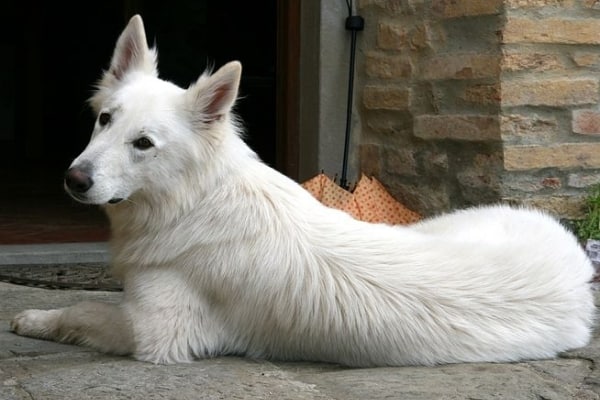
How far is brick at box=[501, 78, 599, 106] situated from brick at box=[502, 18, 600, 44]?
20 centimetres

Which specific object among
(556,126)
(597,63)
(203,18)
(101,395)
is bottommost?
(101,395)

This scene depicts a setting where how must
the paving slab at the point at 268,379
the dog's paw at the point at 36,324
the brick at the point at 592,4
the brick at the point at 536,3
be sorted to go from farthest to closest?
the brick at the point at 592,4
the brick at the point at 536,3
the dog's paw at the point at 36,324
the paving slab at the point at 268,379

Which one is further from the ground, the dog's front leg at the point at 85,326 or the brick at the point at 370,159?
→ the brick at the point at 370,159

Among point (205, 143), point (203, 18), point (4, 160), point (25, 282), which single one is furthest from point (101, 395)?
point (203, 18)

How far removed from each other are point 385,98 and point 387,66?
180mm

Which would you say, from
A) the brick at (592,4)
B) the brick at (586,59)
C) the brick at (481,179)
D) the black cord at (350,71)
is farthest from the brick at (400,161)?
the brick at (592,4)

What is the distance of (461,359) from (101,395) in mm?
1154

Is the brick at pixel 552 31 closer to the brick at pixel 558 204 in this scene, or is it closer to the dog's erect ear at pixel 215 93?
the brick at pixel 558 204

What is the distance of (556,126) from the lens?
479 centimetres

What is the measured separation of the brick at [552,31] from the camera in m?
4.68

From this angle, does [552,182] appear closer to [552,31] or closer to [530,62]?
[530,62]

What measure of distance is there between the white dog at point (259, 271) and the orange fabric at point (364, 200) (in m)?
1.72

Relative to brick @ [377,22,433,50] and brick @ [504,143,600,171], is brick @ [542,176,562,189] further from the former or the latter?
brick @ [377,22,433,50]

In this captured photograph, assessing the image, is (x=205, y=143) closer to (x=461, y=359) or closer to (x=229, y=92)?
(x=229, y=92)
